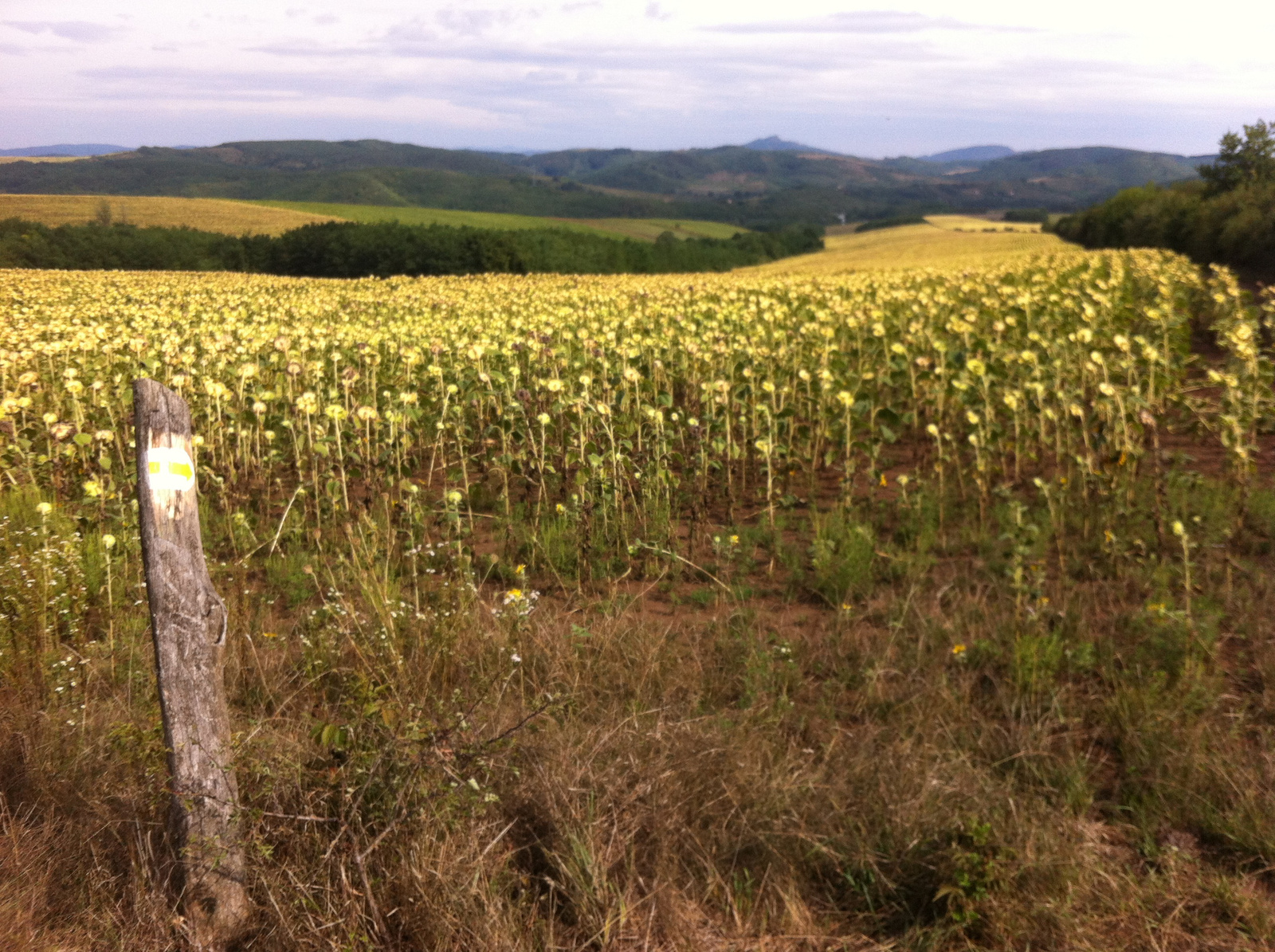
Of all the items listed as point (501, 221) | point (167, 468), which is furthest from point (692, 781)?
point (501, 221)

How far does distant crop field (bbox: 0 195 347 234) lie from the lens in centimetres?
4369

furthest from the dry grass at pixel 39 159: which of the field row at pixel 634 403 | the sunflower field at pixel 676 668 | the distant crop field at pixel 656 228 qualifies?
the distant crop field at pixel 656 228

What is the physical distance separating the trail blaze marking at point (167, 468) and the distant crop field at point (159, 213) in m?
45.7

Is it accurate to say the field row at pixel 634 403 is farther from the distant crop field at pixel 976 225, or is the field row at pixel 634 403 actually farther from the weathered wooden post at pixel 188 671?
the distant crop field at pixel 976 225

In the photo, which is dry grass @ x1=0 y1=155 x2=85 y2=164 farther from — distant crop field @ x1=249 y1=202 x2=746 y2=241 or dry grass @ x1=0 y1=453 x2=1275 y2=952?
dry grass @ x1=0 y1=453 x2=1275 y2=952

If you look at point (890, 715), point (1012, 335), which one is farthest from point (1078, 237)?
point (890, 715)

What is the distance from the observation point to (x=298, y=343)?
10562 millimetres

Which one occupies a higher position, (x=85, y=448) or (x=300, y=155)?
(x=300, y=155)

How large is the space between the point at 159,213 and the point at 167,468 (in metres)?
59.9

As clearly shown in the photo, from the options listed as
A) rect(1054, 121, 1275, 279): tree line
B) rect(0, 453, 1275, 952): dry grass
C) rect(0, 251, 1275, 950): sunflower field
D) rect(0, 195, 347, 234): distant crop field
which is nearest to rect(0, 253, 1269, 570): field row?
rect(0, 251, 1275, 950): sunflower field

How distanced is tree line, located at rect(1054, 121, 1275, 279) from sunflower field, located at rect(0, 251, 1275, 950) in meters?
35.8

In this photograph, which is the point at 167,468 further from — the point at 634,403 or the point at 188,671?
the point at 634,403

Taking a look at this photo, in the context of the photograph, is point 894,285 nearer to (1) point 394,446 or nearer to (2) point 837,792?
(1) point 394,446

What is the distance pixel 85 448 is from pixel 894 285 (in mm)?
14697
